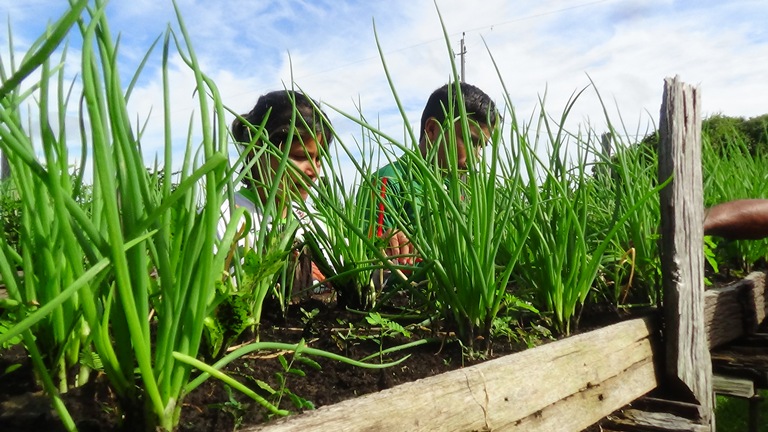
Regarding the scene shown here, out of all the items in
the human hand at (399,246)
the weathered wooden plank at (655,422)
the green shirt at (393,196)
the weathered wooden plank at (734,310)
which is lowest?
the weathered wooden plank at (655,422)

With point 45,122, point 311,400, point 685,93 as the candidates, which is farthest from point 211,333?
point 685,93

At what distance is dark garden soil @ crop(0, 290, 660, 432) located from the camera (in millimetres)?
669

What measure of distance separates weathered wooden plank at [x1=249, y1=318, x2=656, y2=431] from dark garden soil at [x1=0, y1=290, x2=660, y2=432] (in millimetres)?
73

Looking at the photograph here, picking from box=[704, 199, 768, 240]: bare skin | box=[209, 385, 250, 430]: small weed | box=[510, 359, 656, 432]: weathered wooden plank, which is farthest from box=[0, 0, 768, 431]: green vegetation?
box=[704, 199, 768, 240]: bare skin

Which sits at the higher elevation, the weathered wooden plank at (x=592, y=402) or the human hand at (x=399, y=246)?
the human hand at (x=399, y=246)

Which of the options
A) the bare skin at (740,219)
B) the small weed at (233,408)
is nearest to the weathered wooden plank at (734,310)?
the bare skin at (740,219)

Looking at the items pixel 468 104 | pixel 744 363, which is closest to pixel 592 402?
pixel 744 363

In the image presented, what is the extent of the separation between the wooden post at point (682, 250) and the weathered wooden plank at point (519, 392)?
11 centimetres

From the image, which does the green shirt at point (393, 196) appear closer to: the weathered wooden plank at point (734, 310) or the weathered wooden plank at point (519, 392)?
the weathered wooden plank at point (519, 392)

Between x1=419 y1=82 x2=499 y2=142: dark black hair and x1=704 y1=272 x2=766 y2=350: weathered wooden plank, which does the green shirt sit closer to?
x1=419 y1=82 x2=499 y2=142: dark black hair

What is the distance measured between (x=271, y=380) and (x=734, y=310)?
1.96m

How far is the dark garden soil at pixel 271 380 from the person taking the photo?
67 cm

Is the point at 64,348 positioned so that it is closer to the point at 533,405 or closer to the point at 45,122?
the point at 45,122

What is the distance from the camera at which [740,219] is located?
2.02 m
